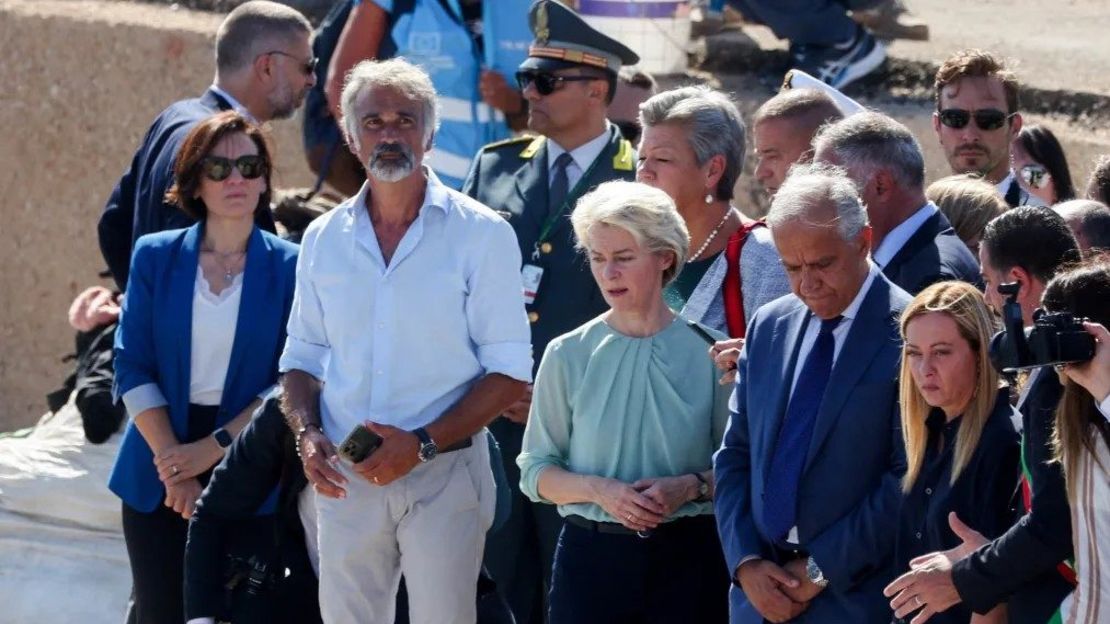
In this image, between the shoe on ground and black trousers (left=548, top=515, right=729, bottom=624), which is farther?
the shoe on ground

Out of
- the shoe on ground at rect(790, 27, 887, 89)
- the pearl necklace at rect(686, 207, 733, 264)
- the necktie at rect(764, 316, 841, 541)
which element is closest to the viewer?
the necktie at rect(764, 316, 841, 541)

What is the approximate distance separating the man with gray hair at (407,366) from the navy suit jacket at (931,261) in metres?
0.95

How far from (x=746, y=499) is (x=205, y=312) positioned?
73.9 inches

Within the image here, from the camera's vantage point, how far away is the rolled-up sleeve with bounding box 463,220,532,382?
4.86 metres

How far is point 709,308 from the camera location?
5004mm

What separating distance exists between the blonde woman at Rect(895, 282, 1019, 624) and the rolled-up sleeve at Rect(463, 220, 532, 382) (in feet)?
3.78

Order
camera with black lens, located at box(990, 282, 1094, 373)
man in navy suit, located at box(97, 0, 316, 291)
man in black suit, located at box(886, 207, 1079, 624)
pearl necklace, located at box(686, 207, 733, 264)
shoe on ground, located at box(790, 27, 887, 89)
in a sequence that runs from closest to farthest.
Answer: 1. camera with black lens, located at box(990, 282, 1094, 373)
2. man in black suit, located at box(886, 207, 1079, 624)
3. pearl necklace, located at box(686, 207, 733, 264)
4. man in navy suit, located at box(97, 0, 316, 291)
5. shoe on ground, located at box(790, 27, 887, 89)

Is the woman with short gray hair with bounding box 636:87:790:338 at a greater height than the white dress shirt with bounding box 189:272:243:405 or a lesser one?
greater

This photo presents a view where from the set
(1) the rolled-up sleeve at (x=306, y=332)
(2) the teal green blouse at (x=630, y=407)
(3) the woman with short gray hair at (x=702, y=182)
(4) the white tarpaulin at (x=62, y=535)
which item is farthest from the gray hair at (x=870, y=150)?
A: (4) the white tarpaulin at (x=62, y=535)

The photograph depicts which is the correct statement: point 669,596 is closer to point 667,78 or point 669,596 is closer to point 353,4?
point 353,4

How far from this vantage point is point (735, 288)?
499 cm

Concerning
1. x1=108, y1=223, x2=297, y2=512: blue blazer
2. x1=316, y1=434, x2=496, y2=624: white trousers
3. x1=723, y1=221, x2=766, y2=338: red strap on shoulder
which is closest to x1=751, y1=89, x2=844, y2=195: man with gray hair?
x1=723, y1=221, x2=766, y2=338: red strap on shoulder

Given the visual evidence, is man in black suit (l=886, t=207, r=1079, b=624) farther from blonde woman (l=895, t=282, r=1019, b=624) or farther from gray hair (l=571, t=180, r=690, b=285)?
gray hair (l=571, t=180, r=690, b=285)

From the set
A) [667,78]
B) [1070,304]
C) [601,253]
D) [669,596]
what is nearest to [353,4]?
[667,78]
